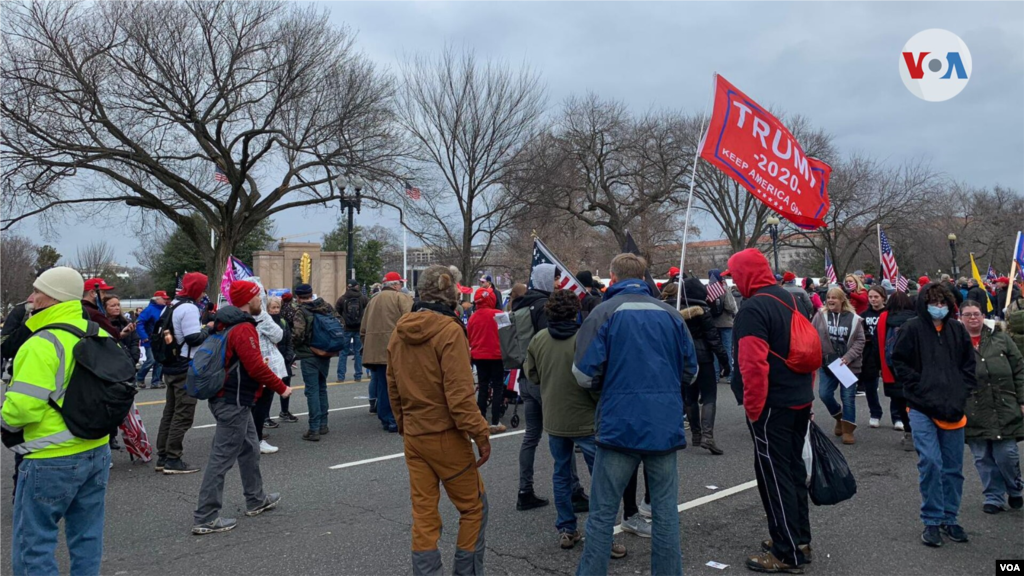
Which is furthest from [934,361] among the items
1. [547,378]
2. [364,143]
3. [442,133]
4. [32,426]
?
[442,133]

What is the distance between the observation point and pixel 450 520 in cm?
558

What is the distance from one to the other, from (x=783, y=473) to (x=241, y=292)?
4306 mm

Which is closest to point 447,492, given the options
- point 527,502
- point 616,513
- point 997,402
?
point 616,513

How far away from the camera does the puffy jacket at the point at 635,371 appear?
3.85 meters

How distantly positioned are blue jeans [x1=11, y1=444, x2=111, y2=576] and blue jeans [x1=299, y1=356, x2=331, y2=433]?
194 inches

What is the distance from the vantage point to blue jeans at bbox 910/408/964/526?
16.0 ft

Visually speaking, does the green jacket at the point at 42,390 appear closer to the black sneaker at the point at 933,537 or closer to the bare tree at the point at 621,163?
the black sneaker at the point at 933,537

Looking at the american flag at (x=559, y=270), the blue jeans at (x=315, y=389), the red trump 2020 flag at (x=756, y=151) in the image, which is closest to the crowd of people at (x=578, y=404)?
the american flag at (x=559, y=270)

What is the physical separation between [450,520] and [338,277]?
3445 cm

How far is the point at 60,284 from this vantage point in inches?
148

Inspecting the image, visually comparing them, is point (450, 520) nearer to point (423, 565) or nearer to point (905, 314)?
point (423, 565)

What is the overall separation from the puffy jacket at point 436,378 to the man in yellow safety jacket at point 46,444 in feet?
5.33

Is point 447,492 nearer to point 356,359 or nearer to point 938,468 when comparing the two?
point 938,468

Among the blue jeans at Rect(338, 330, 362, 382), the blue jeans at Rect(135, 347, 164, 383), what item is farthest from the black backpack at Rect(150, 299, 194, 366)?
the blue jeans at Rect(135, 347, 164, 383)
